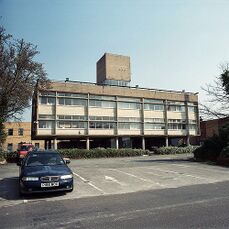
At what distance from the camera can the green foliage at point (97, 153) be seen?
33.3 metres

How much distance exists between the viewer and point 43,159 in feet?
35.1

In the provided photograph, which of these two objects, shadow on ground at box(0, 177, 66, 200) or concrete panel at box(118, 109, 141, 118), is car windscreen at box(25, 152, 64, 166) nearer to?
shadow on ground at box(0, 177, 66, 200)

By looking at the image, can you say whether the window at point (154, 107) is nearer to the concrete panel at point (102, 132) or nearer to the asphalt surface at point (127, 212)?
the concrete panel at point (102, 132)

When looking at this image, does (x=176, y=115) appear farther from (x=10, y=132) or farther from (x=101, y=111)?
(x=10, y=132)

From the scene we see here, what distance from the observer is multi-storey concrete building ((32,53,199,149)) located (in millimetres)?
39141

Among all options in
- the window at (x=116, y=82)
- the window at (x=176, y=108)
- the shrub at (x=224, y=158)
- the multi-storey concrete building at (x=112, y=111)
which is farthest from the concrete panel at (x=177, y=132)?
the shrub at (x=224, y=158)

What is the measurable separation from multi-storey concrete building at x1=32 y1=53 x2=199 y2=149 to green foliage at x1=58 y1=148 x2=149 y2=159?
19.5ft

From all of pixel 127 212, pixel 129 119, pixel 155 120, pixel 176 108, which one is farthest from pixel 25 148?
pixel 176 108

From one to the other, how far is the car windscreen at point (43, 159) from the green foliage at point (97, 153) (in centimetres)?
2197

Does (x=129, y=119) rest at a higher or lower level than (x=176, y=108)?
lower

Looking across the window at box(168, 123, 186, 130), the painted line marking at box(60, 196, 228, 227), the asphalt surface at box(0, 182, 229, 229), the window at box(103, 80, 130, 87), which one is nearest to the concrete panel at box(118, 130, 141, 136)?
the window at box(168, 123, 186, 130)

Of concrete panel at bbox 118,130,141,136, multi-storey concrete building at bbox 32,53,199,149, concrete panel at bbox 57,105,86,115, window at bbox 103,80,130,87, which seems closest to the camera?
multi-storey concrete building at bbox 32,53,199,149

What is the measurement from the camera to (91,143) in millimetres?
55781

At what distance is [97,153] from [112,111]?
34.8 feet
